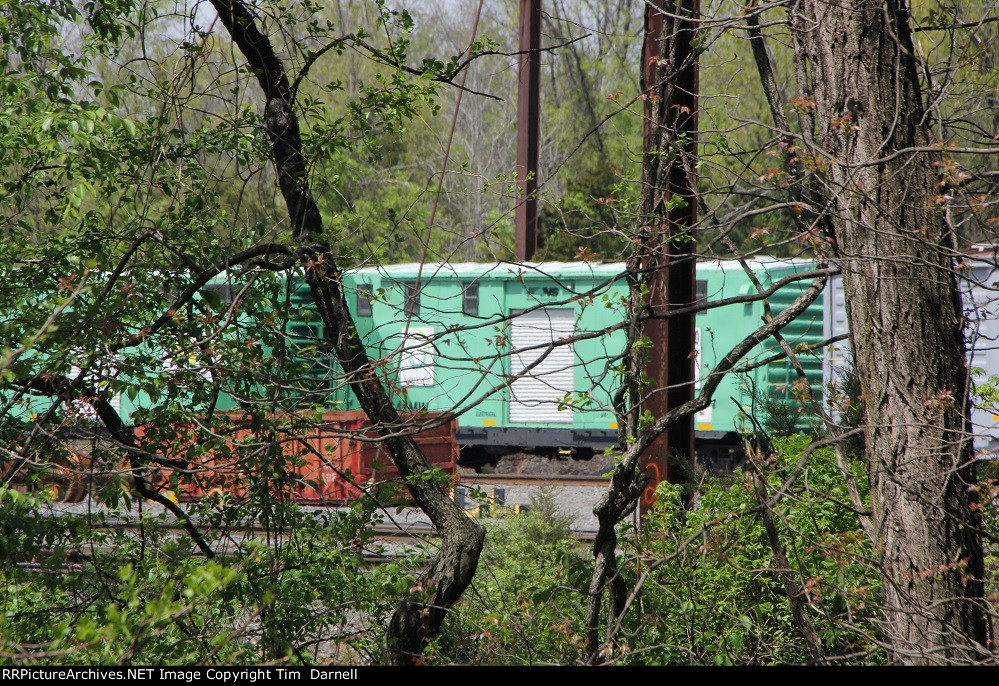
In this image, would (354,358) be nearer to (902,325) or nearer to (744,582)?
(744,582)

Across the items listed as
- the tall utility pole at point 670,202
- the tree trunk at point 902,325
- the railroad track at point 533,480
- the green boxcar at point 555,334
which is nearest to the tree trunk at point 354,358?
the tall utility pole at point 670,202

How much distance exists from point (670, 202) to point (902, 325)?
1.30 metres

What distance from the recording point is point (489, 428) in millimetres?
14234

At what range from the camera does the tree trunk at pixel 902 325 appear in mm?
3484

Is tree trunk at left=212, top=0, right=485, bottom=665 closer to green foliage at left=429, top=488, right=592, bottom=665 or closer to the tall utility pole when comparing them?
green foliage at left=429, top=488, right=592, bottom=665

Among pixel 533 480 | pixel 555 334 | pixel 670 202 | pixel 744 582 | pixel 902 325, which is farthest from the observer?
pixel 555 334

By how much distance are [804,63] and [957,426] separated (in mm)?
1929

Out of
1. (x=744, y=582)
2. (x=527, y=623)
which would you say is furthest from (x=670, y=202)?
(x=527, y=623)

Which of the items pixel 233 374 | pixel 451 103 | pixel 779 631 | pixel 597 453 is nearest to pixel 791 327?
pixel 597 453

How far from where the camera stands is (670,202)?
4180 mm

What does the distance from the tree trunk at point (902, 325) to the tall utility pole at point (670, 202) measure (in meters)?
0.76

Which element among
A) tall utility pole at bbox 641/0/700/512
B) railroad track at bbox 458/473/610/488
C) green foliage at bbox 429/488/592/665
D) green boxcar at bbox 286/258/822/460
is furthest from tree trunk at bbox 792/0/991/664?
railroad track at bbox 458/473/610/488

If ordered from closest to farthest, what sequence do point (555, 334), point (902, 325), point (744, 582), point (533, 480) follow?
point (902, 325) < point (744, 582) < point (533, 480) < point (555, 334)

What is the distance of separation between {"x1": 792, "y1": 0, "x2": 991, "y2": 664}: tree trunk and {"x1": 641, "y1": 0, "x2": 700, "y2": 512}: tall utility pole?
756 mm
